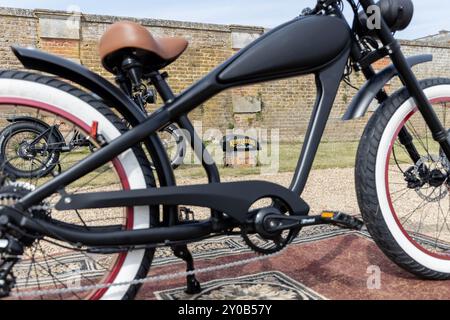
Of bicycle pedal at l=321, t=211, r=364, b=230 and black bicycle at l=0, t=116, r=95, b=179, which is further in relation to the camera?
black bicycle at l=0, t=116, r=95, b=179

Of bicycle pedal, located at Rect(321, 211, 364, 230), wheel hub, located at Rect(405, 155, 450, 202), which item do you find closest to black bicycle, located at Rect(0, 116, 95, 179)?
bicycle pedal, located at Rect(321, 211, 364, 230)

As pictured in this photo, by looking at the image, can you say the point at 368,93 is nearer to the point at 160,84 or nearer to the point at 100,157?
the point at 160,84

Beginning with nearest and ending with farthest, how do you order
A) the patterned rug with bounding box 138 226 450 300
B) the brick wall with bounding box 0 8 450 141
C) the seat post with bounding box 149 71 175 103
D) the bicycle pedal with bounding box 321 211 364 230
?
the seat post with bounding box 149 71 175 103 < the bicycle pedal with bounding box 321 211 364 230 < the patterned rug with bounding box 138 226 450 300 < the brick wall with bounding box 0 8 450 141

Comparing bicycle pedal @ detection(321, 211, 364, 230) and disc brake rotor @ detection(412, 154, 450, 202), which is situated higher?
disc brake rotor @ detection(412, 154, 450, 202)

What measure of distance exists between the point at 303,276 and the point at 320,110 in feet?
2.86

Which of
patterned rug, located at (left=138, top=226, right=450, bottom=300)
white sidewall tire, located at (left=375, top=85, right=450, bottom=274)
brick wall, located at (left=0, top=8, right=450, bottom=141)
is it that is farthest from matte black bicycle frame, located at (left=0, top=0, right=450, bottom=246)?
brick wall, located at (left=0, top=8, right=450, bottom=141)

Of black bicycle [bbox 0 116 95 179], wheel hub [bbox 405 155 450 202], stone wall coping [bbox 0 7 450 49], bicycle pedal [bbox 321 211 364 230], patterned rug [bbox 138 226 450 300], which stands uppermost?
stone wall coping [bbox 0 7 450 49]

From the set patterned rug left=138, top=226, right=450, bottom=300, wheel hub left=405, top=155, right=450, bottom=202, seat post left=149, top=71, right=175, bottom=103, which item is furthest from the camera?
wheel hub left=405, top=155, right=450, bottom=202

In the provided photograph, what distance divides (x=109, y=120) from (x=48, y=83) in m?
0.26

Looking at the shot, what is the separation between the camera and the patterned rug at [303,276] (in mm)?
1923

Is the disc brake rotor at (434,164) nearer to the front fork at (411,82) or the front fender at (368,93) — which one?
the front fork at (411,82)

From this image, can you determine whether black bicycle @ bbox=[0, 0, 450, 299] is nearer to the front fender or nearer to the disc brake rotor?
the front fender

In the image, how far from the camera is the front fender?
6.35ft
